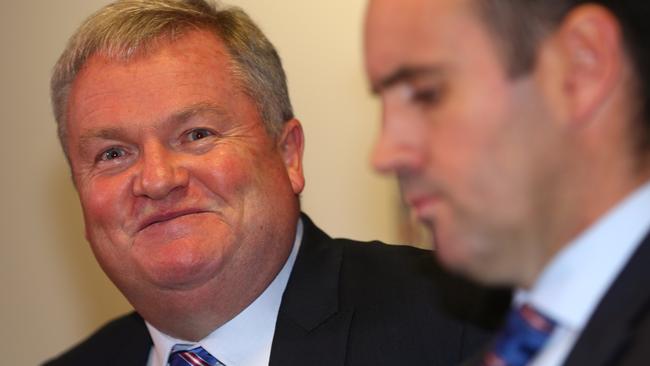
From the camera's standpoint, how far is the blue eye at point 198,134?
80.0 inches

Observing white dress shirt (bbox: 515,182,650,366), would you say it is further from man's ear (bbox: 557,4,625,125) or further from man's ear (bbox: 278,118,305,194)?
man's ear (bbox: 278,118,305,194)

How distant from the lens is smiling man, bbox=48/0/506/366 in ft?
6.50

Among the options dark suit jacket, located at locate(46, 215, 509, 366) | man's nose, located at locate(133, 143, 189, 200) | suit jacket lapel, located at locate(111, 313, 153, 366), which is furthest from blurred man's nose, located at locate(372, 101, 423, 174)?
suit jacket lapel, located at locate(111, 313, 153, 366)

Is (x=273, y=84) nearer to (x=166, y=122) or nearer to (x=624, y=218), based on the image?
(x=166, y=122)

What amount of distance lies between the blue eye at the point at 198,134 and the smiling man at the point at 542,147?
0.86 meters

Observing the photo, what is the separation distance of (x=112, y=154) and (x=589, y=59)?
117 cm

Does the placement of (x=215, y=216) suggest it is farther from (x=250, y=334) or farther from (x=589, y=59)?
(x=589, y=59)

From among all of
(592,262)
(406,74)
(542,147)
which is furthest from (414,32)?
(592,262)

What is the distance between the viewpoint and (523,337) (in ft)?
4.07

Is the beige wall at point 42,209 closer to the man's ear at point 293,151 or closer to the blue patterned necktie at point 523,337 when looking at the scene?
the man's ear at point 293,151

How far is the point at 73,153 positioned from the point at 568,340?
1.26m

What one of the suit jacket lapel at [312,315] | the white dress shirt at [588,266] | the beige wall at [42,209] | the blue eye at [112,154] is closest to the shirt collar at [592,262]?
the white dress shirt at [588,266]

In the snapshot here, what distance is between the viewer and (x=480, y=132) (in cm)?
117

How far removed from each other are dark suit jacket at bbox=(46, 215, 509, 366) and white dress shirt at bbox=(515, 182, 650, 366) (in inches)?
23.7
